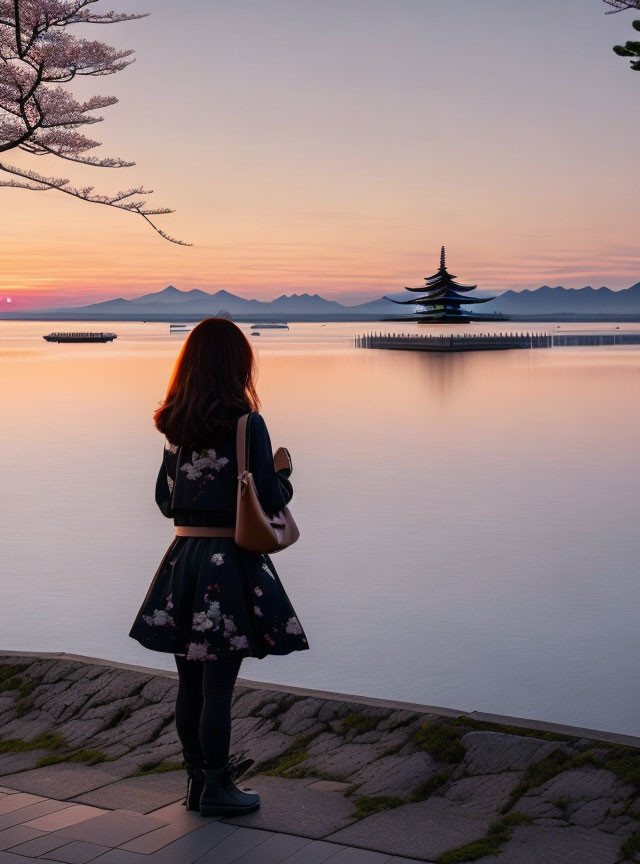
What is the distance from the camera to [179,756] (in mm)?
4891

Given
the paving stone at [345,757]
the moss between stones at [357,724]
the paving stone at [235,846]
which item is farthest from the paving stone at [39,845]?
the moss between stones at [357,724]

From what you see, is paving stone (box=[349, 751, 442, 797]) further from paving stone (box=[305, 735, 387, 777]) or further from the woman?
the woman

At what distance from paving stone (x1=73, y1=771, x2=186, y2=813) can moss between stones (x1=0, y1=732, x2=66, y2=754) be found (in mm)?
888

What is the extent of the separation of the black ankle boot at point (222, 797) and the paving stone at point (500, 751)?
1.10m

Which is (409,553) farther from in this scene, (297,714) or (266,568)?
(266,568)

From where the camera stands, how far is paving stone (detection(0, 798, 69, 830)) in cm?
382

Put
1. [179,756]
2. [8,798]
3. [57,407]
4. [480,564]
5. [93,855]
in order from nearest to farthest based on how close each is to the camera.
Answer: [93,855]
[8,798]
[179,756]
[480,564]
[57,407]

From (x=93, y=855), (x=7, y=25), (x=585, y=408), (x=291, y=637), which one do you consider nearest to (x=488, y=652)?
(x=291, y=637)

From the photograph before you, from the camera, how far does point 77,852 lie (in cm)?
345

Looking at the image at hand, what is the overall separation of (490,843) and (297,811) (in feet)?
2.46

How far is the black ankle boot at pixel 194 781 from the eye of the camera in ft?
13.1

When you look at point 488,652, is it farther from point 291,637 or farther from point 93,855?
point 93,855

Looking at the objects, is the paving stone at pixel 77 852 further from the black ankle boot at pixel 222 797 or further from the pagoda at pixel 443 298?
the pagoda at pixel 443 298

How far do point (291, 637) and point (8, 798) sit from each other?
1.35 meters
